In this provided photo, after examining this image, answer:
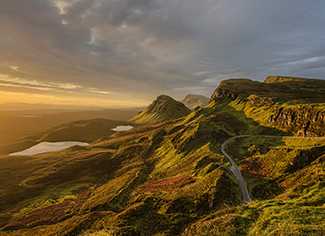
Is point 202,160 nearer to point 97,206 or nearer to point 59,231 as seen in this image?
point 97,206

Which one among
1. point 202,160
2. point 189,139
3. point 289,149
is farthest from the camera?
point 189,139

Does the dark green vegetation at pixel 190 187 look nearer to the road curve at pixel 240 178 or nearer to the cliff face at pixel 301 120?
the cliff face at pixel 301 120

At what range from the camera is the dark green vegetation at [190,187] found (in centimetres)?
4572

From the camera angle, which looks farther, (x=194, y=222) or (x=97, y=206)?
(x=97, y=206)

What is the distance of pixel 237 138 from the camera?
110m

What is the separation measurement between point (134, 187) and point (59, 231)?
33.4 metres

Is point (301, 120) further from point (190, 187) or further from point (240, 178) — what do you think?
point (190, 187)

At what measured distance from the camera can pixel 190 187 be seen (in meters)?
69.5

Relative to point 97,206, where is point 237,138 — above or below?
above

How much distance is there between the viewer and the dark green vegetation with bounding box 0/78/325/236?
45719 millimetres

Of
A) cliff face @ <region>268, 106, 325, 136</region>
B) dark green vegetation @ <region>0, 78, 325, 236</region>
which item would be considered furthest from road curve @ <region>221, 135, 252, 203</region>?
cliff face @ <region>268, 106, 325, 136</region>

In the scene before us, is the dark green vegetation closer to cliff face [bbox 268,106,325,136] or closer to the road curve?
cliff face [bbox 268,106,325,136]

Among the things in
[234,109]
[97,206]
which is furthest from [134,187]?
[234,109]

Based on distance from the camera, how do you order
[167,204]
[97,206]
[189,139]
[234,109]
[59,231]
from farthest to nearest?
[234,109]
[189,139]
[97,206]
[59,231]
[167,204]
